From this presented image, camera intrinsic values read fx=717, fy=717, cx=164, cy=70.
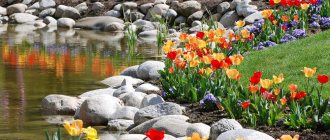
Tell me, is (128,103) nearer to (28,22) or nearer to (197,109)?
(197,109)

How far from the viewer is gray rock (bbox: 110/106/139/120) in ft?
25.2

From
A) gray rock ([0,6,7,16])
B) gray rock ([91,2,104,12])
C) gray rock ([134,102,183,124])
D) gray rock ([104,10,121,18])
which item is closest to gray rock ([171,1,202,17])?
gray rock ([104,10,121,18])

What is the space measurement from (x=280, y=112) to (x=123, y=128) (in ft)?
5.77

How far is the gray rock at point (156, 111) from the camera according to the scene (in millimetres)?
7258

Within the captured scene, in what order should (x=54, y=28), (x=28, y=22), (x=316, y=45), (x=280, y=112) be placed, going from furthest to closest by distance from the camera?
(x=28, y=22) → (x=54, y=28) → (x=316, y=45) → (x=280, y=112)

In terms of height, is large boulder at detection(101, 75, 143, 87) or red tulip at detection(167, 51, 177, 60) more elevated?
red tulip at detection(167, 51, 177, 60)

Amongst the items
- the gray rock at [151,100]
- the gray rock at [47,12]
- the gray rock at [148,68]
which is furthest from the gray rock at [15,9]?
the gray rock at [151,100]

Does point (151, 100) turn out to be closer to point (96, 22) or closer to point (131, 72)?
point (131, 72)

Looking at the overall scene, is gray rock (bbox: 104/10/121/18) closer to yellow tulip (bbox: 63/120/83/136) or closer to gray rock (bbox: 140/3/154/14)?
gray rock (bbox: 140/3/154/14)

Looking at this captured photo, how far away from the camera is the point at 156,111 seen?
7.32m

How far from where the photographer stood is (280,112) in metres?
6.58

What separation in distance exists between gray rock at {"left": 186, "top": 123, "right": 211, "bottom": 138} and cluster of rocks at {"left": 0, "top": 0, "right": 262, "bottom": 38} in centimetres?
928

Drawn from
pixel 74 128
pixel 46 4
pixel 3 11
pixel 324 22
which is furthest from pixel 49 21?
pixel 74 128

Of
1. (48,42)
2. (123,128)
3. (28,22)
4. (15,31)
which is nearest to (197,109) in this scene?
(123,128)
